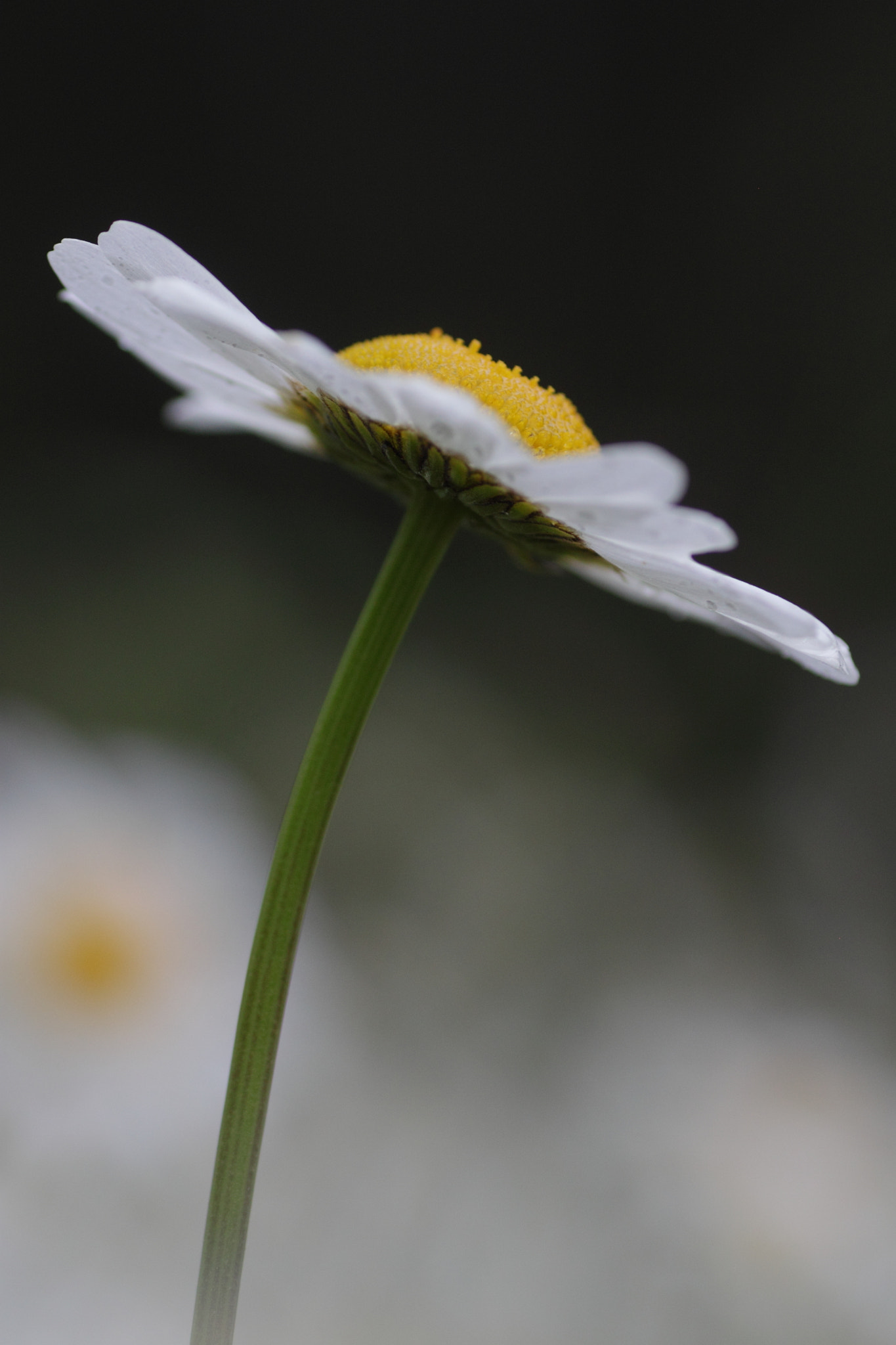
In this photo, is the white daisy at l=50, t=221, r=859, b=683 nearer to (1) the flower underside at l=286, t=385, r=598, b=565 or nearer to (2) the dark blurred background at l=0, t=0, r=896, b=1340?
(1) the flower underside at l=286, t=385, r=598, b=565

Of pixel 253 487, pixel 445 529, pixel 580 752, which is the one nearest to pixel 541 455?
pixel 445 529

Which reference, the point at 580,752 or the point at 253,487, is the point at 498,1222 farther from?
the point at 253,487

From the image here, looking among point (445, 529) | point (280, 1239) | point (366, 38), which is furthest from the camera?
point (366, 38)

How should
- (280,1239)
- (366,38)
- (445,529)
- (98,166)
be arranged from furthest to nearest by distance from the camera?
1. (366,38)
2. (98,166)
3. (280,1239)
4. (445,529)

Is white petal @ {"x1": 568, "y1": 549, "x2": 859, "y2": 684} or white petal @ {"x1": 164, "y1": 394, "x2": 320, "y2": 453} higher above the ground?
white petal @ {"x1": 164, "y1": 394, "x2": 320, "y2": 453}

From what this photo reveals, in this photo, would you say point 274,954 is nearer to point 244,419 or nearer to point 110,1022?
point 244,419

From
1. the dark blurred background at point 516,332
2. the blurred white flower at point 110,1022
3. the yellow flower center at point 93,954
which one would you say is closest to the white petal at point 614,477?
the blurred white flower at point 110,1022

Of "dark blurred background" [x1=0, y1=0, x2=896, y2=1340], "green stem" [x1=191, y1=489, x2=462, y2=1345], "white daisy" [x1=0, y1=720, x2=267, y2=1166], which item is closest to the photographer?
"green stem" [x1=191, y1=489, x2=462, y2=1345]

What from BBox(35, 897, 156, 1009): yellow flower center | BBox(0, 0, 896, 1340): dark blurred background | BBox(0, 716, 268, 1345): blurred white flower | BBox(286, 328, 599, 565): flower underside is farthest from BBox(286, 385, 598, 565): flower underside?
BBox(0, 0, 896, 1340): dark blurred background
